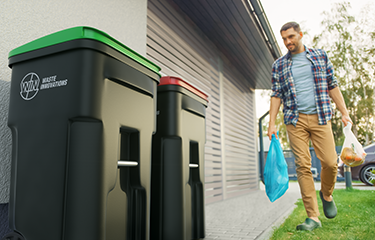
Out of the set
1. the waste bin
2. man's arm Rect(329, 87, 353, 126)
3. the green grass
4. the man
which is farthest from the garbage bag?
the waste bin

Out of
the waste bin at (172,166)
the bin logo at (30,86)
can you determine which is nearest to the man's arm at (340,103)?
the waste bin at (172,166)

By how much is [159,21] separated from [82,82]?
129 inches

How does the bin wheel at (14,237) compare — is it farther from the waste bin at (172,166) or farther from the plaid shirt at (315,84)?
the plaid shirt at (315,84)

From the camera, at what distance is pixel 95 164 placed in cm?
146

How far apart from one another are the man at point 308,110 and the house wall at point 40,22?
71.0 inches

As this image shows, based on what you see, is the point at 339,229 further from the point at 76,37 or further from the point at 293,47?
the point at 76,37

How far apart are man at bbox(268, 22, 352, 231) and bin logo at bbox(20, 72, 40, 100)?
7.92ft

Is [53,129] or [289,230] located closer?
[53,129]

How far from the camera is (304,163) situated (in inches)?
122

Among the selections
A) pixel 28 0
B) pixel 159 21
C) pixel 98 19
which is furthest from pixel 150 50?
pixel 28 0

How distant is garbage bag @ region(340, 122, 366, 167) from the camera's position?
10.8ft

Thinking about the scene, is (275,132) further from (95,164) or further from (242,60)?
(242,60)

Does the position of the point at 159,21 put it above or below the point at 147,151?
Answer: above

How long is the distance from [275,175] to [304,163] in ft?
1.19
